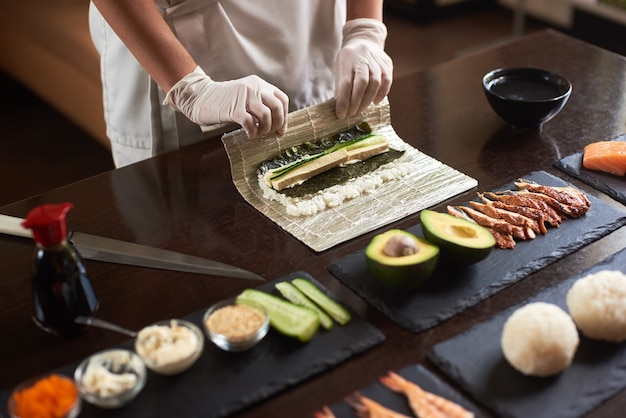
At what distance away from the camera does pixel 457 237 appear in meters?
1.54

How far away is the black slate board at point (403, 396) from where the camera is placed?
1.23m

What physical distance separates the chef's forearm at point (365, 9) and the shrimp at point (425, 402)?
1.28 meters

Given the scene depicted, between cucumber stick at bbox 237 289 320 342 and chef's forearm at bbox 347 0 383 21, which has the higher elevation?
chef's forearm at bbox 347 0 383 21

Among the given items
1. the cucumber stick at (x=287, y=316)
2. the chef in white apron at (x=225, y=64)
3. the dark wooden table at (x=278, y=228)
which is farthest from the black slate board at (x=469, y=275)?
the chef in white apron at (x=225, y=64)

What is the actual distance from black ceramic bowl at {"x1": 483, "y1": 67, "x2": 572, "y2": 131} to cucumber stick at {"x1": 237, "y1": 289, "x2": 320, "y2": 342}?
3.06 feet

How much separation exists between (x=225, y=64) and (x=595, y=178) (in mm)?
1036

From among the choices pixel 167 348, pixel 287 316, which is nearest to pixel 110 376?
pixel 167 348

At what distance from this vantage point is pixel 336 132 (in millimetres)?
1997

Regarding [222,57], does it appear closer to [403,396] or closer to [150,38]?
[150,38]

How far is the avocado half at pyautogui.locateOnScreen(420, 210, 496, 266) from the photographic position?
149 centimetres

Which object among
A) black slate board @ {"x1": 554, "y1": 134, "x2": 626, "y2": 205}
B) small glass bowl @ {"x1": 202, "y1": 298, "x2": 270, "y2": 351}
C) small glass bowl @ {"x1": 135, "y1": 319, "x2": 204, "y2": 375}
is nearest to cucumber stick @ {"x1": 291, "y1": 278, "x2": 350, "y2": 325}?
small glass bowl @ {"x1": 202, "y1": 298, "x2": 270, "y2": 351}

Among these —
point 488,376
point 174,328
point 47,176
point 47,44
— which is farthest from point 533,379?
point 47,44

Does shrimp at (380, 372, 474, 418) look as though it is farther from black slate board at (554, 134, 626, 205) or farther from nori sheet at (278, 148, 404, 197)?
black slate board at (554, 134, 626, 205)

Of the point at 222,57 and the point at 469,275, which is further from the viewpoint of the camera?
the point at 222,57
